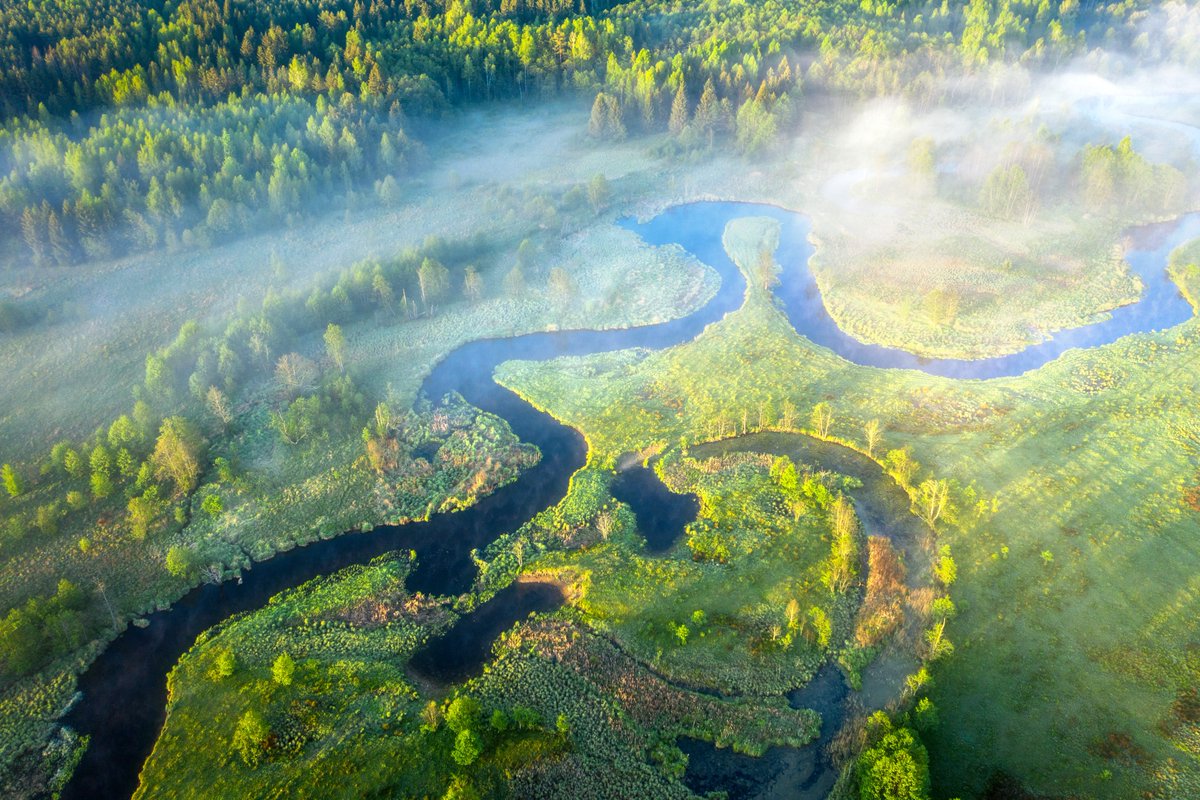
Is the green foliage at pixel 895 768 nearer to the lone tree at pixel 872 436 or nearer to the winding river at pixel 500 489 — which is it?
the winding river at pixel 500 489

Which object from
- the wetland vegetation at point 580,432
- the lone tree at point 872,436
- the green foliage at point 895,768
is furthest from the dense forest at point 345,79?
the green foliage at point 895,768

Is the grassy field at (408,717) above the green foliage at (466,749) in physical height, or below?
below

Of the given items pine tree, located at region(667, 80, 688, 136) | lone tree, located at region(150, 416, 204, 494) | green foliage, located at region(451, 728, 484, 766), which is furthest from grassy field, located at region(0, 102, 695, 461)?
green foliage, located at region(451, 728, 484, 766)

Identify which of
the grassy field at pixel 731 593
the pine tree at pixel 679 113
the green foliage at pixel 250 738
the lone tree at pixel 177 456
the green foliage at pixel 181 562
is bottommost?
the grassy field at pixel 731 593

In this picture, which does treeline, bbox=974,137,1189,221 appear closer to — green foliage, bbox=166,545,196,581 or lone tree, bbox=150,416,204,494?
lone tree, bbox=150,416,204,494

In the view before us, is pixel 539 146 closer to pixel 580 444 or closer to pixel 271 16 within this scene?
pixel 271 16

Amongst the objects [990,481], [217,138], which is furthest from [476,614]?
[217,138]
